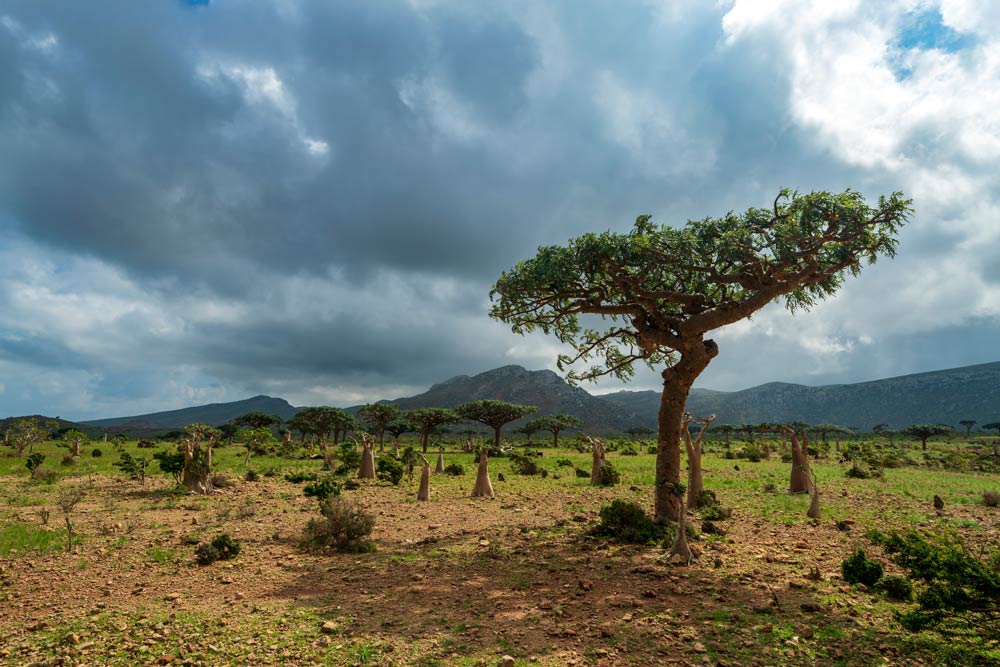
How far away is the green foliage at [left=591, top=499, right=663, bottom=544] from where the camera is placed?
12.2m

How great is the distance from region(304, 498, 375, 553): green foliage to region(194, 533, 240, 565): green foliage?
1650 millimetres

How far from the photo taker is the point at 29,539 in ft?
39.9

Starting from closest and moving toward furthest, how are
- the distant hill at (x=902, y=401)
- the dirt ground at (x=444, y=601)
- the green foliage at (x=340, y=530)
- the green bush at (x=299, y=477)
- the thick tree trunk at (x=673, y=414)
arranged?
the dirt ground at (x=444, y=601) < the green foliage at (x=340, y=530) < the thick tree trunk at (x=673, y=414) < the green bush at (x=299, y=477) < the distant hill at (x=902, y=401)

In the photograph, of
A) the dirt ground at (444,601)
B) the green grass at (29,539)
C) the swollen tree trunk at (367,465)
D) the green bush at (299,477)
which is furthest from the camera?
the swollen tree trunk at (367,465)

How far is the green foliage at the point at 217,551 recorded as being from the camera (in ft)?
35.2

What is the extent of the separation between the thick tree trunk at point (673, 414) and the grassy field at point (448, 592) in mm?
1399

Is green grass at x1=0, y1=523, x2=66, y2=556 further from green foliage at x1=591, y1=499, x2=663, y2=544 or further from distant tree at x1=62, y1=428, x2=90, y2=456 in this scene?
distant tree at x1=62, y1=428, x2=90, y2=456

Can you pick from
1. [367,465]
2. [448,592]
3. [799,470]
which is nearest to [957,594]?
[448,592]

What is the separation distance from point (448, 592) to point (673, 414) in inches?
285

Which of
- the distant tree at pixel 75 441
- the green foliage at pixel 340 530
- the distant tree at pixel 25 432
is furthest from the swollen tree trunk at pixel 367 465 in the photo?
the distant tree at pixel 25 432

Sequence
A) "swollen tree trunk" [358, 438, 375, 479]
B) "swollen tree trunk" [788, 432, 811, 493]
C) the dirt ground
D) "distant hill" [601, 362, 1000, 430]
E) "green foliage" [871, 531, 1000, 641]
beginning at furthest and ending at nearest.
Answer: "distant hill" [601, 362, 1000, 430], "swollen tree trunk" [358, 438, 375, 479], "swollen tree trunk" [788, 432, 811, 493], the dirt ground, "green foliage" [871, 531, 1000, 641]

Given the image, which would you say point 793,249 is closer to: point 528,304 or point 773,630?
point 528,304

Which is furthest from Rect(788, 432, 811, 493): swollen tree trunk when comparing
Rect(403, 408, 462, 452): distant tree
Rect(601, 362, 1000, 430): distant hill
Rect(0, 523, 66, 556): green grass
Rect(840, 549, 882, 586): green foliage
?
Rect(601, 362, 1000, 430): distant hill

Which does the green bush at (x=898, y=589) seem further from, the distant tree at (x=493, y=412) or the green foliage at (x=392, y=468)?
the distant tree at (x=493, y=412)
